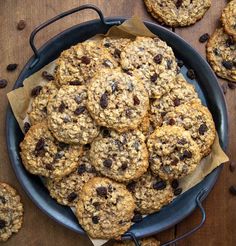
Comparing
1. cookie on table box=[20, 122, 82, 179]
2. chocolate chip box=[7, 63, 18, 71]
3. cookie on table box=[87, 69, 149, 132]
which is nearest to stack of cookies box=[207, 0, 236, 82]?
cookie on table box=[87, 69, 149, 132]

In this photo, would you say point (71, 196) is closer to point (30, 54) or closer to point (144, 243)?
point (144, 243)

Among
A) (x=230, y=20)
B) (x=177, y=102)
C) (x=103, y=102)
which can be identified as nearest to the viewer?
(x=103, y=102)

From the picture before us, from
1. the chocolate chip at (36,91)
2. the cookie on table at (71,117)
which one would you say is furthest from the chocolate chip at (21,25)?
the cookie on table at (71,117)

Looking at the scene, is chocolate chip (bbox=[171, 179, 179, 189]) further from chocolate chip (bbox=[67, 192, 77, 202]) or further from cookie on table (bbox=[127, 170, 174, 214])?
chocolate chip (bbox=[67, 192, 77, 202])

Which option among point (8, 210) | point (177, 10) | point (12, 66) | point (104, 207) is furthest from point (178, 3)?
point (8, 210)

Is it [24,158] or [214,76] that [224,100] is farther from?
[24,158]

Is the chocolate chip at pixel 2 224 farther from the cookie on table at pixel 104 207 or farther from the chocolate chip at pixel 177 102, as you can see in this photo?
the chocolate chip at pixel 177 102
